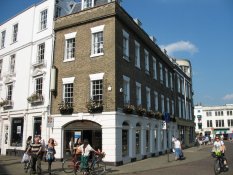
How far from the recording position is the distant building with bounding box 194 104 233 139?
85.4 m

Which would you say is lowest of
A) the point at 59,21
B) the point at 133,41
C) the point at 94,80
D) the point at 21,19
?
the point at 94,80

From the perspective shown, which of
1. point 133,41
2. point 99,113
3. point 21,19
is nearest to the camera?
point 99,113

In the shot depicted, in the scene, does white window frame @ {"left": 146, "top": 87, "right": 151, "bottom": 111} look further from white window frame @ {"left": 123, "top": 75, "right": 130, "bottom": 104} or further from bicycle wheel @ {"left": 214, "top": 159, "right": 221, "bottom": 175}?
bicycle wheel @ {"left": 214, "top": 159, "right": 221, "bottom": 175}

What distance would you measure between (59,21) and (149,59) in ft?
30.4

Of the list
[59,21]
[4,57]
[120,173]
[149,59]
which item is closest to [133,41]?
[149,59]

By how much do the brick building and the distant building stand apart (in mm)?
67766

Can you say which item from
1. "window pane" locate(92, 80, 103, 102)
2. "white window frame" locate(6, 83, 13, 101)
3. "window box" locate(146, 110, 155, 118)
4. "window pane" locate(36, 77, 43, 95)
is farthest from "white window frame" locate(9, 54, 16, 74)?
"window box" locate(146, 110, 155, 118)

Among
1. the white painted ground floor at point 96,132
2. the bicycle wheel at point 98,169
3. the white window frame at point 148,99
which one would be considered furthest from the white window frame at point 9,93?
the bicycle wheel at point 98,169

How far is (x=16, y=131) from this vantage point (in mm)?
24656

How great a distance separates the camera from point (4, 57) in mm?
28094

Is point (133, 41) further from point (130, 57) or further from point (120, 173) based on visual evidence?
point (120, 173)

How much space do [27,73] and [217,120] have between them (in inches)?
2973

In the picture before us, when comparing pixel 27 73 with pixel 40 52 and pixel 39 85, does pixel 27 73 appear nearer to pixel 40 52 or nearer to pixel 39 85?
pixel 39 85

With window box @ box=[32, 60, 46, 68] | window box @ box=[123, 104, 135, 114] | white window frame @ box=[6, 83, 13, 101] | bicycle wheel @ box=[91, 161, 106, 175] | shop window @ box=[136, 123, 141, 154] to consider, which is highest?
window box @ box=[32, 60, 46, 68]
